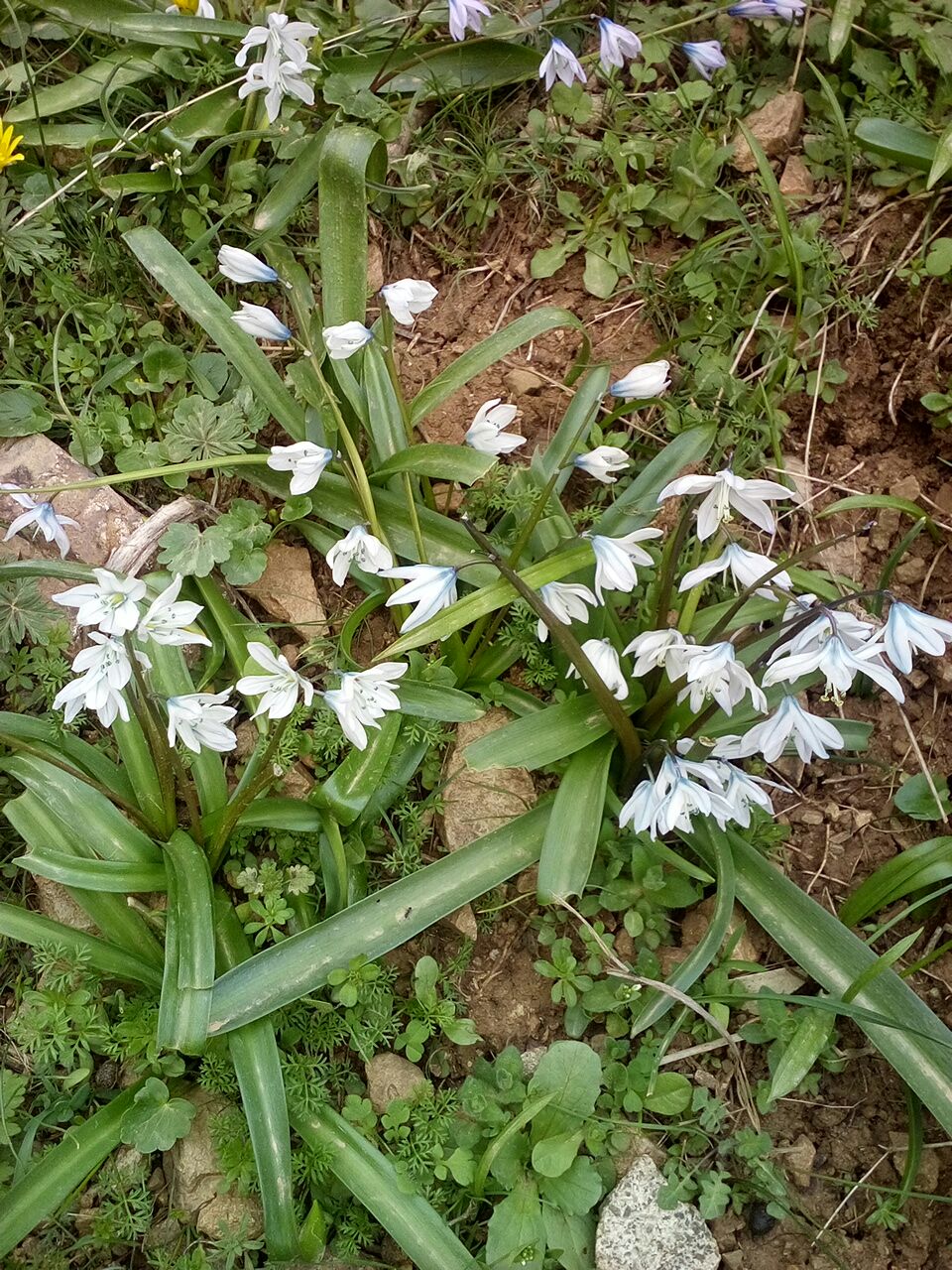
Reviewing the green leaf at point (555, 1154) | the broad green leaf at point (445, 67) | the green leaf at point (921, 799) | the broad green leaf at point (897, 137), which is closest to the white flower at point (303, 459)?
the broad green leaf at point (445, 67)

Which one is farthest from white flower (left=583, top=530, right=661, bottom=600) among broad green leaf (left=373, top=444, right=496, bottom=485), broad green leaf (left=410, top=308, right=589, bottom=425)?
broad green leaf (left=410, top=308, right=589, bottom=425)

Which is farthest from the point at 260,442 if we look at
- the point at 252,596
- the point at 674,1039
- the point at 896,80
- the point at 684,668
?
the point at 896,80

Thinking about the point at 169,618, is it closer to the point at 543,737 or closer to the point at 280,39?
the point at 543,737

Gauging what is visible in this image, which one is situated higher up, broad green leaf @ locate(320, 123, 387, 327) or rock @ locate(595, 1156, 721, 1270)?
broad green leaf @ locate(320, 123, 387, 327)

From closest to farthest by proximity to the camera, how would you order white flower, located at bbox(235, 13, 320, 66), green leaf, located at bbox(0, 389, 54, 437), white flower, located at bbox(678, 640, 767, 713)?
1. white flower, located at bbox(678, 640, 767, 713)
2. white flower, located at bbox(235, 13, 320, 66)
3. green leaf, located at bbox(0, 389, 54, 437)

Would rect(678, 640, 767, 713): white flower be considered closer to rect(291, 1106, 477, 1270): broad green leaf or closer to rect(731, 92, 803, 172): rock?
rect(291, 1106, 477, 1270): broad green leaf

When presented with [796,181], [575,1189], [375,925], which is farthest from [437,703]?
[796,181]
